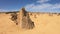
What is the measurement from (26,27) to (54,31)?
2.30 metres

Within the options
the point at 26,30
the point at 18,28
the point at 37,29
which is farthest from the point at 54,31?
the point at 18,28

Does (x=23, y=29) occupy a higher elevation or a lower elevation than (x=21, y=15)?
lower

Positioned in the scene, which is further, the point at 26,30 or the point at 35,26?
the point at 35,26

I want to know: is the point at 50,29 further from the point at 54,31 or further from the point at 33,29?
the point at 33,29

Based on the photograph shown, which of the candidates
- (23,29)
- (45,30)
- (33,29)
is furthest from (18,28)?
(45,30)

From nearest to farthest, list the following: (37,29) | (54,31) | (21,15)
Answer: (54,31)
(37,29)
(21,15)

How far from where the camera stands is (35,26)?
11.3m

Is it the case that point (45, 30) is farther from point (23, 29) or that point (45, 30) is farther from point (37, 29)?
point (23, 29)

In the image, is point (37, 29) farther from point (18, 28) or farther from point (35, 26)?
point (18, 28)

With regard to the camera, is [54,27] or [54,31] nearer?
[54,31]

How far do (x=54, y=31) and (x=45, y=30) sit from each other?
0.70 metres

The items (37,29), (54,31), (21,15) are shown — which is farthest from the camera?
(21,15)

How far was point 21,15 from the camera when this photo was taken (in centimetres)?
1149

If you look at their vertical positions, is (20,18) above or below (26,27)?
above
